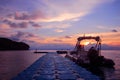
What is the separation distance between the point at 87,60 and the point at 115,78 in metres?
7.92

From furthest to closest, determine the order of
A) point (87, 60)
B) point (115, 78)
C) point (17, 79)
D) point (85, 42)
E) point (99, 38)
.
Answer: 1. point (85, 42)
2. point (99, 38)
3. point (87, 60)
4. point (115, 78)
5. point (17, 79)

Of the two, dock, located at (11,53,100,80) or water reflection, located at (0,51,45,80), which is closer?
dock, located at (11,53,100,80)

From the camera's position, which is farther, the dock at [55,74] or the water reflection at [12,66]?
the water reflection at [12,66]

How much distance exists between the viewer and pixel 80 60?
3675 centimetres

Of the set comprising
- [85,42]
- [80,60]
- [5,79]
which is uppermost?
[85,42]

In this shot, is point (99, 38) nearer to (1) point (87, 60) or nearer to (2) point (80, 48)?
(1) point (87, 60)

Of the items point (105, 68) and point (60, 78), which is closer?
point (60, 78)

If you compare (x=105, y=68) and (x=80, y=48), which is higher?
(x=80, y=48)

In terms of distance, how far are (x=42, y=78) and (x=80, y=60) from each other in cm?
1853

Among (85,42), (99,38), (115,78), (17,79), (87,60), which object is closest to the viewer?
(17,79)

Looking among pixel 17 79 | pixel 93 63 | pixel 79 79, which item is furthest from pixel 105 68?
pixel 17 79

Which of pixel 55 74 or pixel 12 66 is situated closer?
pixel 55 74

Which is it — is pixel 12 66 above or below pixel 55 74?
below

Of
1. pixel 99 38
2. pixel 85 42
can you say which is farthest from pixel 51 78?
pixel 85 42
